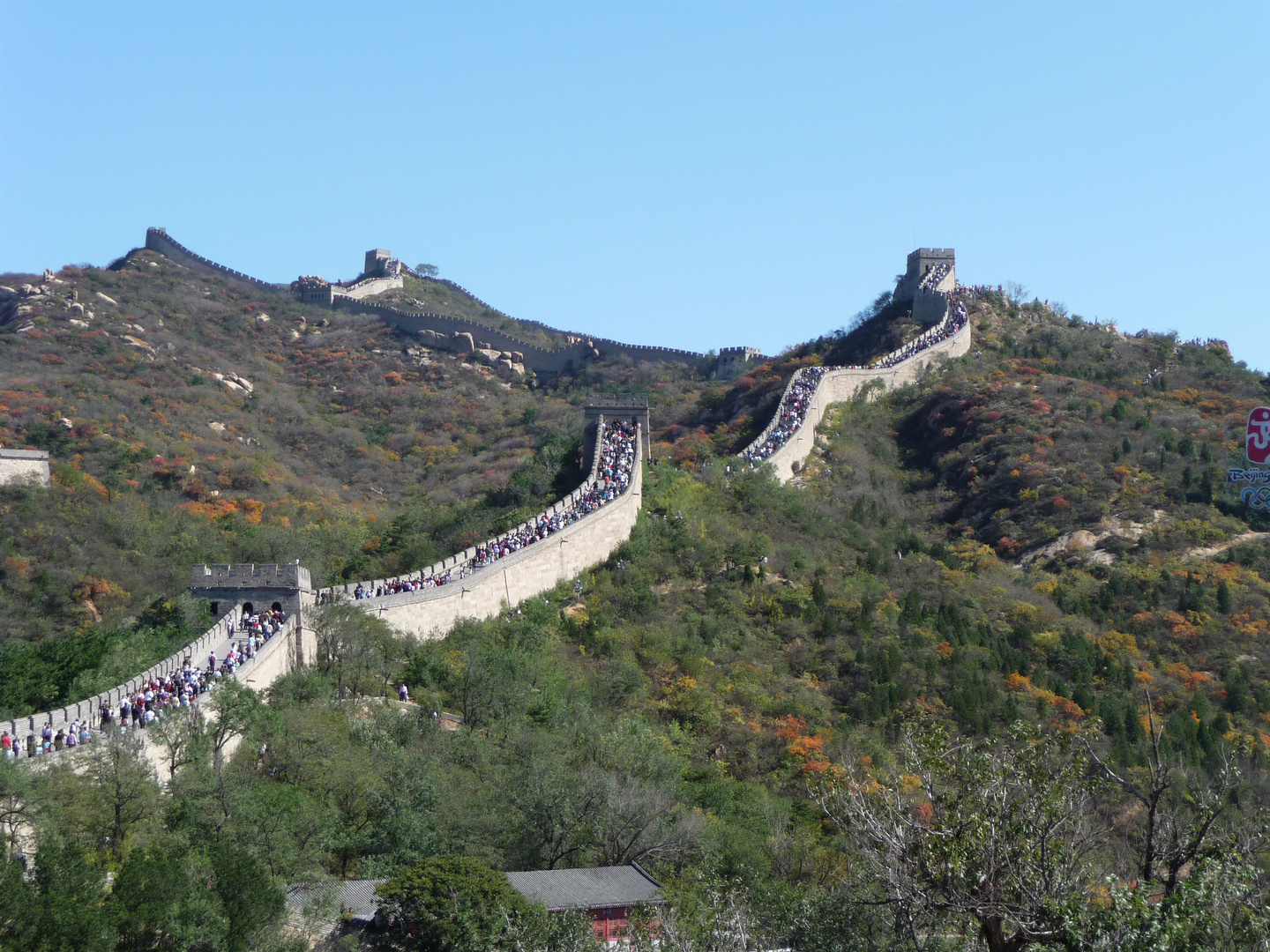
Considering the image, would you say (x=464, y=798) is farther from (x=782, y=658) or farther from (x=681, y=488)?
(x=681, y=488)

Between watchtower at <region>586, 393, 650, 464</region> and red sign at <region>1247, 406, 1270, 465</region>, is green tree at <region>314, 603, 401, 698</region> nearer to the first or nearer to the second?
watchtower at <region>586, 393, 650, 464</region>

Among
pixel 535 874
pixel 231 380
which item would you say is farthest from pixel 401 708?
pixel 231 380

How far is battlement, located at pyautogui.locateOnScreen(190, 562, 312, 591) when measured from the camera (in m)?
37.4

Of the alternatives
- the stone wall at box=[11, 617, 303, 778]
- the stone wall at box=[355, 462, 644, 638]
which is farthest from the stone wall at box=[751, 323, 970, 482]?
the stone wall at box=[11, 617, 303, 778]

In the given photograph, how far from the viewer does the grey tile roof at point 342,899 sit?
84.5 ft

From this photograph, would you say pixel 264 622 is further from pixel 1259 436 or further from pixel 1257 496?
pixel 1259 436

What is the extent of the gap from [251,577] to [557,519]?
1209cm

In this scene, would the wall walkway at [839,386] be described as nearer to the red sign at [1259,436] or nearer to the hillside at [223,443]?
the hillside at [223,443]

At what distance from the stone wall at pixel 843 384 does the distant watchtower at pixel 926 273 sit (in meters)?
7.71

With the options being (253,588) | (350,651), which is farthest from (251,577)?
(350,651)

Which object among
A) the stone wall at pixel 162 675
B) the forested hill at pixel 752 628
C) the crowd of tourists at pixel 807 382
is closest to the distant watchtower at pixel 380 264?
the forested hill at pixel 752 628

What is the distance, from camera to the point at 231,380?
87000 millimetres

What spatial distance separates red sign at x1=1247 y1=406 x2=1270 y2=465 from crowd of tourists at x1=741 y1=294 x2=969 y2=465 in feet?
53.5

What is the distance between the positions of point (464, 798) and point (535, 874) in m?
3.88
